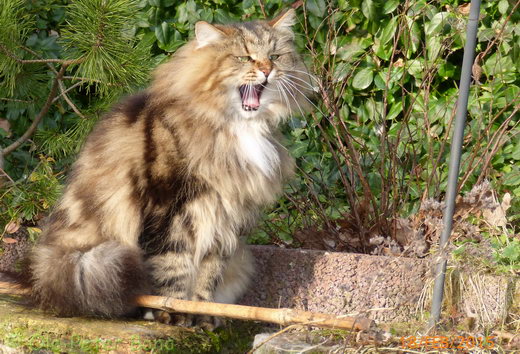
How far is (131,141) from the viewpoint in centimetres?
290

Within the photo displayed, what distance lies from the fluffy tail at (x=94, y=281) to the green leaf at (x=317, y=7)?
1.99m

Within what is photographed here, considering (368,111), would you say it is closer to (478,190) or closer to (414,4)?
(414,4)

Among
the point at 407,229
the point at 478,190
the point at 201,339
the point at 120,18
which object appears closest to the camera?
the point at 201,339

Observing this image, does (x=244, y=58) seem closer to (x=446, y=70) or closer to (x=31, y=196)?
(x=446, y=70)

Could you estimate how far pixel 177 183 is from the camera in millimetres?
2791

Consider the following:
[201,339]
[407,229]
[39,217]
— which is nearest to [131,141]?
[201,339]

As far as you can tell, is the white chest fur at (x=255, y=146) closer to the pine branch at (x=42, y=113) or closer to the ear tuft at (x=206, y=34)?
the ear tuft at (x=206, y=34)

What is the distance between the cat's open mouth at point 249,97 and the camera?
9.48 ft

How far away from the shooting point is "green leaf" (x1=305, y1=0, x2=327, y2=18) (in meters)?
4.14

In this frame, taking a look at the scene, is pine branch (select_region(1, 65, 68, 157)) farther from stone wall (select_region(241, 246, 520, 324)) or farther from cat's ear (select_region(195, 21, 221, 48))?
stone wall (select_region(241, 246, 520, 324))

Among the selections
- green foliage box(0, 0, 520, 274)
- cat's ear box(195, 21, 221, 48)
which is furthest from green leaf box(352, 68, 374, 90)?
cat's ear box(195, 21, 221, 48)

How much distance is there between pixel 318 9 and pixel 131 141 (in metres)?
1.72

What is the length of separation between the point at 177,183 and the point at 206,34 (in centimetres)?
65

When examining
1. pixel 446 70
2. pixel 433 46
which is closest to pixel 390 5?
pixel 433 46
